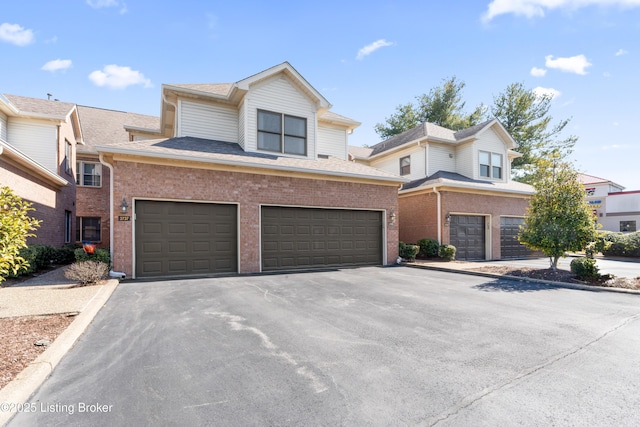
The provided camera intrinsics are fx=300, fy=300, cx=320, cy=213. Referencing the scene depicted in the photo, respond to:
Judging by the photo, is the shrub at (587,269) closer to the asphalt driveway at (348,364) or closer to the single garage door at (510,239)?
the asphalt driveway at (348,364)

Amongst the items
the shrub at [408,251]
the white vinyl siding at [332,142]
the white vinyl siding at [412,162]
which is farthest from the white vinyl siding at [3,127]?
the white vinyl siding at [412,162]

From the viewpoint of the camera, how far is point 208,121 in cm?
1257

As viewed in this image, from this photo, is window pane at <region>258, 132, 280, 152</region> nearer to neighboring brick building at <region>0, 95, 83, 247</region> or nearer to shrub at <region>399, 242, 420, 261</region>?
shrub at <region>399, 242, 420, 261</region>

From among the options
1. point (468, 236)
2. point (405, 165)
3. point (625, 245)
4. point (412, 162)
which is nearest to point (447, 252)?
point (468, 236)

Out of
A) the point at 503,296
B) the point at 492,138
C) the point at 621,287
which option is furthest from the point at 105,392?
the point at 492,138

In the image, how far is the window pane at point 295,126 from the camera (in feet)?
42.5

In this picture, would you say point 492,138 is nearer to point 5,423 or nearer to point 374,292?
point 374,292

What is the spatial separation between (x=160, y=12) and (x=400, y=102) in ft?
95.2

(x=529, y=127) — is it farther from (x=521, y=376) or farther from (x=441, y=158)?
(x=521, y=376)

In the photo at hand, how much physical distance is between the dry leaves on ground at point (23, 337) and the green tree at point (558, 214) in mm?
13185

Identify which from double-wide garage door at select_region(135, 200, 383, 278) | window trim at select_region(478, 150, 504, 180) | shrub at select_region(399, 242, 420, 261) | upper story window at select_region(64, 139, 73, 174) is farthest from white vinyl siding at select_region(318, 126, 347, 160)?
upper story window at select_region(64, 139, 73, 174)

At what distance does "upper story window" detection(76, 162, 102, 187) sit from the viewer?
18.2 metres

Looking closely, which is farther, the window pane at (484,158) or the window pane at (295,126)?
the window pane at (484,158)

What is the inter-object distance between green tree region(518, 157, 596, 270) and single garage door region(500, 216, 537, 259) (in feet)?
21.5
